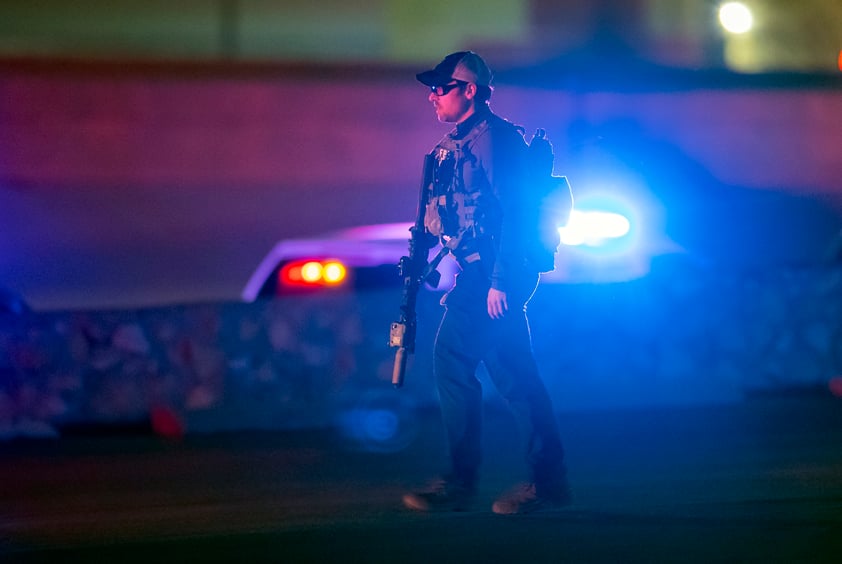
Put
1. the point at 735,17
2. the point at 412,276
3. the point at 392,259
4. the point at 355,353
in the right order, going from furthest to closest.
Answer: the point at 735,17 → the point at 392,259 → the point at 355,353 → the point at 412,276

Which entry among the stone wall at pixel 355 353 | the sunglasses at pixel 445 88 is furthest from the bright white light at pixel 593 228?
the sunglasses at pixel 445 88

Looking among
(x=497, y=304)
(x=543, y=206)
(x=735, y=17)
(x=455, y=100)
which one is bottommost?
(x=497, y=304)

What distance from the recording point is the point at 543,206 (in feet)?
17.9

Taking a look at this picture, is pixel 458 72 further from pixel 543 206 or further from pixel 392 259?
pixel 392 259

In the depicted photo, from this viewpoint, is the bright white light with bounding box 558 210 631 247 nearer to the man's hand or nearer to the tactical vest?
the tactical vest

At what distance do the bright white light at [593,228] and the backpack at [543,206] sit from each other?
133 inches

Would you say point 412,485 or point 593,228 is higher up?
point 593,228

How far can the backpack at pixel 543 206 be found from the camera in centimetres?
543

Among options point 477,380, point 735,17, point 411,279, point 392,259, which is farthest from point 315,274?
point 735,17

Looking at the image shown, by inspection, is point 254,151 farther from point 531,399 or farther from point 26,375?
point 531,399

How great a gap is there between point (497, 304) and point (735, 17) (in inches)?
594

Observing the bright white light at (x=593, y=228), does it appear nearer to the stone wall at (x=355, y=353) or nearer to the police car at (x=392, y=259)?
the police car at (x=392, y=259)

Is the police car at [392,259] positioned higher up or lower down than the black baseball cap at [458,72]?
higher up

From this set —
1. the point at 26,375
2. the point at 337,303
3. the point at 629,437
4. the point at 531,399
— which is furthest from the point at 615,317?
the point at 26,375
